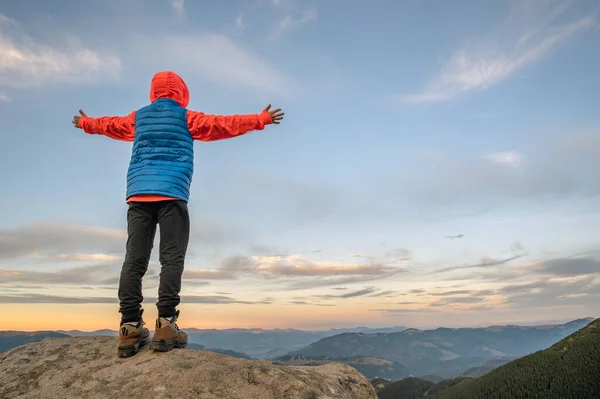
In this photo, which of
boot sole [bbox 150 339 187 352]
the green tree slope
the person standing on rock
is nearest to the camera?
boot sole [bbox 150 339 187 352]

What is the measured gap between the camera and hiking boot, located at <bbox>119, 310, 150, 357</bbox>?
251 inches

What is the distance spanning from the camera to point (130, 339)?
6.46 m

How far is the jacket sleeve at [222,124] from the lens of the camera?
7.20m

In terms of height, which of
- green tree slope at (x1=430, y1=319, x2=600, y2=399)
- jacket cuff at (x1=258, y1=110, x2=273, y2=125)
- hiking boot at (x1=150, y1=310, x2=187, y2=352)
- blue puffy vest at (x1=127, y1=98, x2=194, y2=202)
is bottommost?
green tree slope at (x1=430, y1=319, x2=600, y2=399)

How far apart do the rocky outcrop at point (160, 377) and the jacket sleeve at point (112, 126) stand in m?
4.17

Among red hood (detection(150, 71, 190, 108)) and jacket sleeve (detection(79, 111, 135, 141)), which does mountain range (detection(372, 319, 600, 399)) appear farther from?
jacket sleeve (detection(79, 111, 135, 141))

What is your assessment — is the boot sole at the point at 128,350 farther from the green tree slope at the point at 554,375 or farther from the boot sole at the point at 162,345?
the green tree slope at the point at 554,375

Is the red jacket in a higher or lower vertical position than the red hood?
lower

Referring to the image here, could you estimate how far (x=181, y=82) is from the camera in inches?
310

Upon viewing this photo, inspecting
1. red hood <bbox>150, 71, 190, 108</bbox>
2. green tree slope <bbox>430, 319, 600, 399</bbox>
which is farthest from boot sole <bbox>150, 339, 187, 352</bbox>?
green tree slope <bbox>430, 319, 600, 399</bbox>

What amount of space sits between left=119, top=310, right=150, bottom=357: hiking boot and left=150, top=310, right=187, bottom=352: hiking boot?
34cm

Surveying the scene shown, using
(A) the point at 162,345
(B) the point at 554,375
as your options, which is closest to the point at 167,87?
(A) the point at 162,345

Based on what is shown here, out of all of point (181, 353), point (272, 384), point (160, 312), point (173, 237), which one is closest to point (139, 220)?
point (173, 237)

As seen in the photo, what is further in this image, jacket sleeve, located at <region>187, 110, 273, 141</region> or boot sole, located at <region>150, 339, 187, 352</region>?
jacket sleeve, located at <region>187, 110, 273, 141</region>
